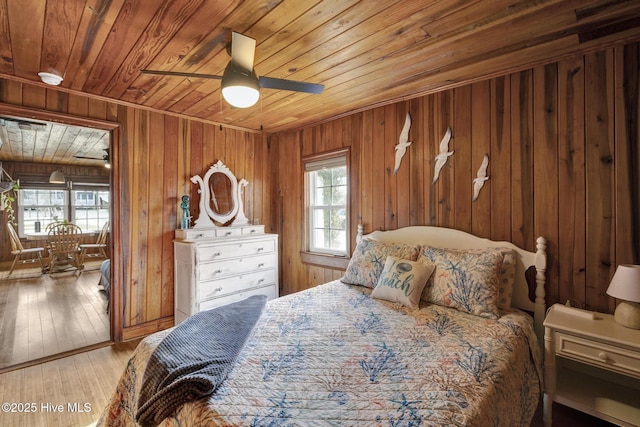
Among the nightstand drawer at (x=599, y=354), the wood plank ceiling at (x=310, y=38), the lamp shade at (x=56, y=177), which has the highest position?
the wood plank ceiling at (x=310, y=38)

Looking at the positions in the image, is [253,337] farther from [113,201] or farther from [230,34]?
[113,201]

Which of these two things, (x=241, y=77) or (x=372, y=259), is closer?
(x=241, y=77)

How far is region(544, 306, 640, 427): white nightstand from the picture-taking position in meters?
1.46

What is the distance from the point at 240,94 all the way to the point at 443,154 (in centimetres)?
176

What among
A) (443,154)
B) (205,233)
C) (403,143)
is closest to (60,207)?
(205,233)

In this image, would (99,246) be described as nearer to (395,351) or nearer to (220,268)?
(220,268)

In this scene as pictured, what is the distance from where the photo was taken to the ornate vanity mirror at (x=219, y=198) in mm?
3307

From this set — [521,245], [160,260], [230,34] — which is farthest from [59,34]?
[521,245]

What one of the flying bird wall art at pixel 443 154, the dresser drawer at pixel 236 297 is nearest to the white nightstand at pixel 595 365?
the flying bird wall art at pixel 443 154

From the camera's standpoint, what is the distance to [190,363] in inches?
45.6

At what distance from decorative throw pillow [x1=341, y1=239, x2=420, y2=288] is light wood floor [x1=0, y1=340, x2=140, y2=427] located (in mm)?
1989

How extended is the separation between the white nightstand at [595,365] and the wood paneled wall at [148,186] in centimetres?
332

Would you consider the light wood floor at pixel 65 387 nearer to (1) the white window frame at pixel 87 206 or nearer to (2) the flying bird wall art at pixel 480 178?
(2) the flying bird wall art at pixel 480 178

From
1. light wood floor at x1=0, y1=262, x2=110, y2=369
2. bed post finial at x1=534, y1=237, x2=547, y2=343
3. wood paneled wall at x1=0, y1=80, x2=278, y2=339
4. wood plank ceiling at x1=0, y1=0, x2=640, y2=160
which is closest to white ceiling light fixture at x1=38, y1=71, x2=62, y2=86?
wood plank ceiling at x1=0, y1=0, x2=640, y2=160
